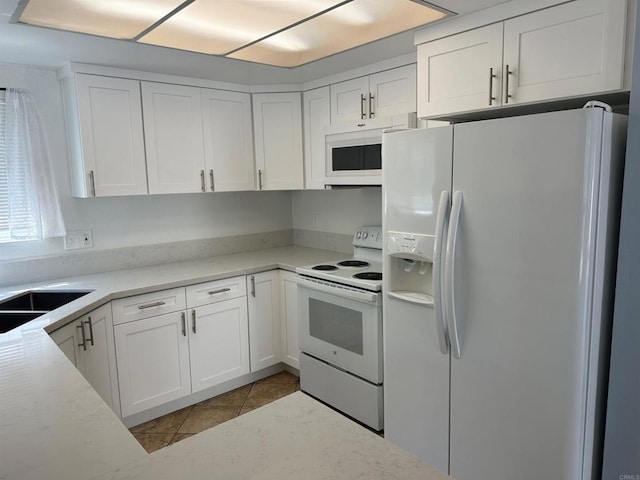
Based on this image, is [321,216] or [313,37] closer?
[313,37]

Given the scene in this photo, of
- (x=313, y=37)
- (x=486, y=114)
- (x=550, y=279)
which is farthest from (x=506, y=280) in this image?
(x=313, y=37)

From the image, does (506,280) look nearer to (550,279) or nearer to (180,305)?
(550,279)

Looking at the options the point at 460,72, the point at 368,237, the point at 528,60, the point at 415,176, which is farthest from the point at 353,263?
the point at 528,60

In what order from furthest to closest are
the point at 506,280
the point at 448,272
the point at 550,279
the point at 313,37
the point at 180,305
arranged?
the point at 180,305 → the point at 313,37 → the point at 448,272 → the point at 506,280 → the point at 550,279

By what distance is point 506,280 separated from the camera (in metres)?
1.68

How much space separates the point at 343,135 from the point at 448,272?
1.44 metres

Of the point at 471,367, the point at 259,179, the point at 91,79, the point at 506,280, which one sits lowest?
the point at 471,367

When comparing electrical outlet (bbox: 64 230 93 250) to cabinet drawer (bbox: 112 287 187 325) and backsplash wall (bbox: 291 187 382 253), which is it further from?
backsplash wall (bbox: 291 187 382 253)

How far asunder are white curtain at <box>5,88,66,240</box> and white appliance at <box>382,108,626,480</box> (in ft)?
7.07

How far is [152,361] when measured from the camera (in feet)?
8.96

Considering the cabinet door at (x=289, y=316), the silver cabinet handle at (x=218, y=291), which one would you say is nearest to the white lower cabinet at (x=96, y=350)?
the silver cabinet handle at (x=218, y=291)

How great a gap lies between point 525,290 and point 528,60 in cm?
100

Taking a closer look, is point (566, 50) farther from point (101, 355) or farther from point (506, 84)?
point (101, 355)

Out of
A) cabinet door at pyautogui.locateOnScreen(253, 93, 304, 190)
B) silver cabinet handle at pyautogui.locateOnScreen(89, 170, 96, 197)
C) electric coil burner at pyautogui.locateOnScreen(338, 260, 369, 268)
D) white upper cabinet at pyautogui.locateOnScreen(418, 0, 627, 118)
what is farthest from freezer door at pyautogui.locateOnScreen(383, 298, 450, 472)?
silver cabinet handle at pyautogui.locateOnScreen(89, 170, 96, 197)
